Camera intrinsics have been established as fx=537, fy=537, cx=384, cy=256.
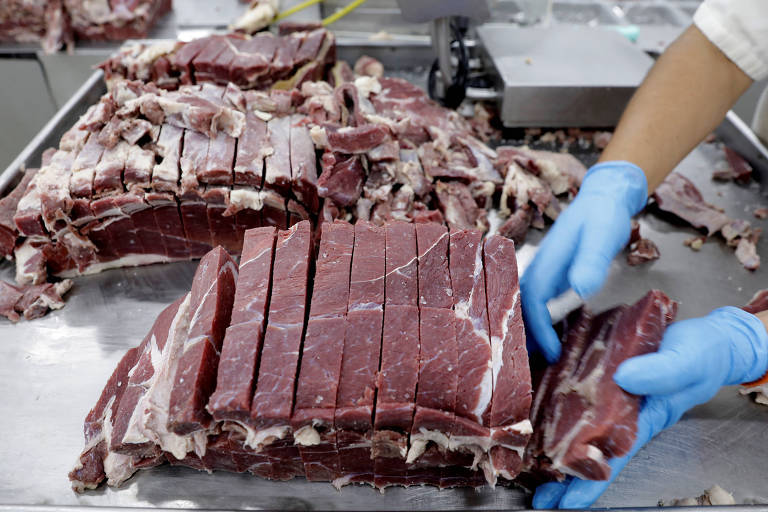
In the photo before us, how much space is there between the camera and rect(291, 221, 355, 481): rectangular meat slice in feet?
7.36

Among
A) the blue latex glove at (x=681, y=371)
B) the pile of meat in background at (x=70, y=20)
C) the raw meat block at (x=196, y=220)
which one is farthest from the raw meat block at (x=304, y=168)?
the pile of meat in background at (x=70, y=20)

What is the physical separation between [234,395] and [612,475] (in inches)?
65.7

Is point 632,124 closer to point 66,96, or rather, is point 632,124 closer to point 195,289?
point 195,289

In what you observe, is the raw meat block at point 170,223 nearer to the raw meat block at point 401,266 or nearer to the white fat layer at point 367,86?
the raw meat block at point 401,266

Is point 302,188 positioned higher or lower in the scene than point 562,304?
higher

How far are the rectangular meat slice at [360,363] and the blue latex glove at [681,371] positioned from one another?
2.97ft

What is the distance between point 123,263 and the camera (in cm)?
369

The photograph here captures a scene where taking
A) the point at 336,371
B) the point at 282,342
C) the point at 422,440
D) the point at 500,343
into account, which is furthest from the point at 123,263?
the point at 500,343

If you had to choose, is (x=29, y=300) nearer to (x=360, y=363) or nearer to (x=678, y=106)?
(x=360, y=363)

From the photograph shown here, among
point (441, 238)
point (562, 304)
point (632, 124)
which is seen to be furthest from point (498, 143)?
point (441, 238)

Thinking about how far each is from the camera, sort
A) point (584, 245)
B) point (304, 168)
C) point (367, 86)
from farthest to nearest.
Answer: point (367, 86), point (304, 168), point (584, 245)

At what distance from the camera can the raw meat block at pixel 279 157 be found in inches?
134

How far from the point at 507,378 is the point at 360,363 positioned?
2.07 feet

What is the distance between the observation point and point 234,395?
7.27ft
